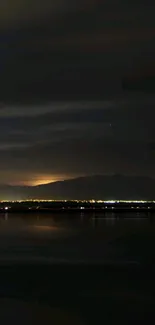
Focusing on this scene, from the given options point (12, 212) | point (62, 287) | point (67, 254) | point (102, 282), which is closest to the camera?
point (62, 287)

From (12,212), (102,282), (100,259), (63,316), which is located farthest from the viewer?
Answer: (12,212)

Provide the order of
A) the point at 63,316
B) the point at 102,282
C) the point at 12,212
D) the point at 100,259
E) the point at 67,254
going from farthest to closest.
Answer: the point at 12,212
the point at 67,254
the point at 100,259
the point at 102,282
the point at 63,316

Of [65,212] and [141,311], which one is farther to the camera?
[65,212]

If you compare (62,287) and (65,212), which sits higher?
(65,212)

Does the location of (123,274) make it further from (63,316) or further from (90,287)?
(63,316)

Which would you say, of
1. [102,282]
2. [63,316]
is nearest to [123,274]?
[102,282]

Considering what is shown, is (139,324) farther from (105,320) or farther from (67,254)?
(67,254)

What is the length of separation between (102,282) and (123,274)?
11.8 ft

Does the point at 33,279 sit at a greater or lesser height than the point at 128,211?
lesser

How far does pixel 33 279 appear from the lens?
31297 mm

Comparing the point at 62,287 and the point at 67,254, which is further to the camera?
the point at 67,254

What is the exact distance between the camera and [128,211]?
19050 centimetres

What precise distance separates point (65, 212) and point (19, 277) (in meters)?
157

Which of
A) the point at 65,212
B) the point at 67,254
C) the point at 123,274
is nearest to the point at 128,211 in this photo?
the point at 65,212
